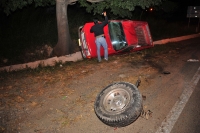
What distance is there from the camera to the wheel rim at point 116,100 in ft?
12.2


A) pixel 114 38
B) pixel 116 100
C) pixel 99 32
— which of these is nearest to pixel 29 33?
pixel 99 32

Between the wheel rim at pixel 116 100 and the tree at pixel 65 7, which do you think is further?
the tree at pixel 65 7

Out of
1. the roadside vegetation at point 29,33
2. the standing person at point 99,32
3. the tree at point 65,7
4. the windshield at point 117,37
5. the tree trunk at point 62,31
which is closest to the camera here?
the standing person at point 99,32

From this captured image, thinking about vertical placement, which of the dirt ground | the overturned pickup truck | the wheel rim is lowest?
the dirt ground

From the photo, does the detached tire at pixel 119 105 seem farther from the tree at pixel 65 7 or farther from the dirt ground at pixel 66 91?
the tree at pixel 65 7

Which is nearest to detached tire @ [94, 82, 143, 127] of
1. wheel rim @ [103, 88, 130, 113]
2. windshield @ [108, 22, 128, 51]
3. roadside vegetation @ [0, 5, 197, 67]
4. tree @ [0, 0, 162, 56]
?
wheel rim @ [103, 88, 130, 113]

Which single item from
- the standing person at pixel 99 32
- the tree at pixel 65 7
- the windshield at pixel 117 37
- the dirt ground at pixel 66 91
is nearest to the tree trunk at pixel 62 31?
the tree at pixel 65 7

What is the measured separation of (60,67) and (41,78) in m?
1.16

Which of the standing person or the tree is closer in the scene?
the standing person

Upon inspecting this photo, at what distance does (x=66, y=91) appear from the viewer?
200 inches

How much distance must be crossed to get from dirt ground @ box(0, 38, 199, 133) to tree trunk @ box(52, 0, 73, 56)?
62.4 inches

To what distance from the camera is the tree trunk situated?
8.02m

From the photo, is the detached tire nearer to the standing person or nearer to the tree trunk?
the standing person

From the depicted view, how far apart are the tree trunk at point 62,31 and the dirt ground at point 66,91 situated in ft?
5.20
